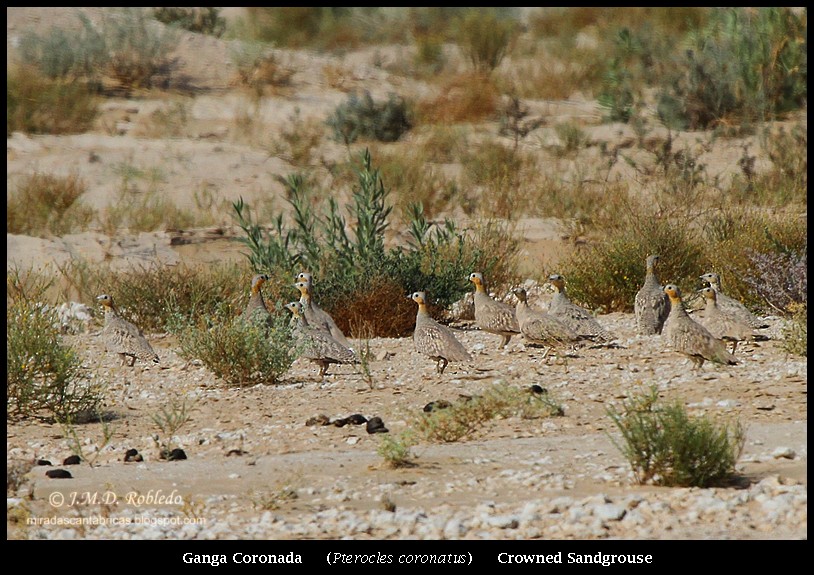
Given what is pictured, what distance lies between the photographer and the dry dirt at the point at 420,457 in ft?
17.6

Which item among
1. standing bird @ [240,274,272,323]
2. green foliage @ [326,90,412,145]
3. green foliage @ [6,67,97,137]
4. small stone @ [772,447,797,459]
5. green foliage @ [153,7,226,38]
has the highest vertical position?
green foliage @ [153,7,226,38]

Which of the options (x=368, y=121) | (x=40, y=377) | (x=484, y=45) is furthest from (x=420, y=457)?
(x=484, y=45)

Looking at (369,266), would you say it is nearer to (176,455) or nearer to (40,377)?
(40,377)

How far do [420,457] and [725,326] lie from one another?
3.19 m

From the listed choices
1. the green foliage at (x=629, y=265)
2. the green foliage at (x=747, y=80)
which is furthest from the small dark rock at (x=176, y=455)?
the green foliage at (x=747, y=80)

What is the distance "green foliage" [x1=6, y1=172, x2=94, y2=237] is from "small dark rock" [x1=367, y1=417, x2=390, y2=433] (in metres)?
9.04

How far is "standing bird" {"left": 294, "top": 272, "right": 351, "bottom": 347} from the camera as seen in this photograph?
9703mm

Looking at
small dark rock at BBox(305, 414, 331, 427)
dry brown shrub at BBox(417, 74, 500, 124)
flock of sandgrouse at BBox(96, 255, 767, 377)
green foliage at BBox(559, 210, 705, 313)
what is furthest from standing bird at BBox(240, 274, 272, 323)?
dry brown shrub at BBox(417, 74, 500, 124)

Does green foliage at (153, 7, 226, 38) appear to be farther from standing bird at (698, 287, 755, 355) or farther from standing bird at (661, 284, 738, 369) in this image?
standing bird at (661, 284, 738, 369)

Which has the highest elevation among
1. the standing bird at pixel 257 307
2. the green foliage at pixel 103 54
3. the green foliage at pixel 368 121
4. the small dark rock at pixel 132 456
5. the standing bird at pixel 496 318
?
the green foliage at pixel 103 54

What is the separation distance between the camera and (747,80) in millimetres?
19438

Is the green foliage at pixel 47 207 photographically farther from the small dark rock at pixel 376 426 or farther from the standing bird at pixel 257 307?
the small dark rock at pixel 376 426

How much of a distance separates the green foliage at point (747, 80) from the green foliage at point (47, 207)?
29.7ft
